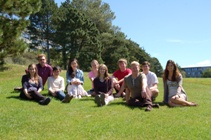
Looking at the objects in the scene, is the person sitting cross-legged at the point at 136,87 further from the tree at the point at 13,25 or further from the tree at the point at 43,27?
the tree at the point at 43,27

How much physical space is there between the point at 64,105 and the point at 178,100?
3.53 m

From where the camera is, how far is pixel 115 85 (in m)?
10.5

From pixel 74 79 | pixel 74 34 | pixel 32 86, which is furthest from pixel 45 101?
pixel 74 34

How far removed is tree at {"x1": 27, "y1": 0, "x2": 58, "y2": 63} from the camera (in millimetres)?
39625

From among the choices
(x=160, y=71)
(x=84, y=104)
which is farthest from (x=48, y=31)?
(x=160, y=71)

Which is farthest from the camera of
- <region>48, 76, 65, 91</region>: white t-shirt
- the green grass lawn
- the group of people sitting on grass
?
<region>48, 76, 65, 91</region>: white t-shirt

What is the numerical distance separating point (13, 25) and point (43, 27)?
73.3 feet

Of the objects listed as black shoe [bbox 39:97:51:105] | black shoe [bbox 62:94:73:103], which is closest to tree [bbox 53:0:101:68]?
black shoe [bbox 62:94:73:103]

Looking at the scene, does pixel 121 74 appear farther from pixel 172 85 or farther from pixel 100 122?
pixel 100 122

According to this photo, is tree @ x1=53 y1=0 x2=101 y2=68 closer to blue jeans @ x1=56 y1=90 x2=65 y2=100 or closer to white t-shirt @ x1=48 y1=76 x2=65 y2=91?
white t-shirt @ x1=48 y1=76 x2=65 y2=91

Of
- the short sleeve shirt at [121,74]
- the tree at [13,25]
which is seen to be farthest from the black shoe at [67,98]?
the tree at [13,25]

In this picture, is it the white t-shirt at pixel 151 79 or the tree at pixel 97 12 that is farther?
the tree at pixel 97 12

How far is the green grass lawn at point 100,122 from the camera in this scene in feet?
18.0

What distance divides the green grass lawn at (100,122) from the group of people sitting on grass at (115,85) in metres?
0.38
